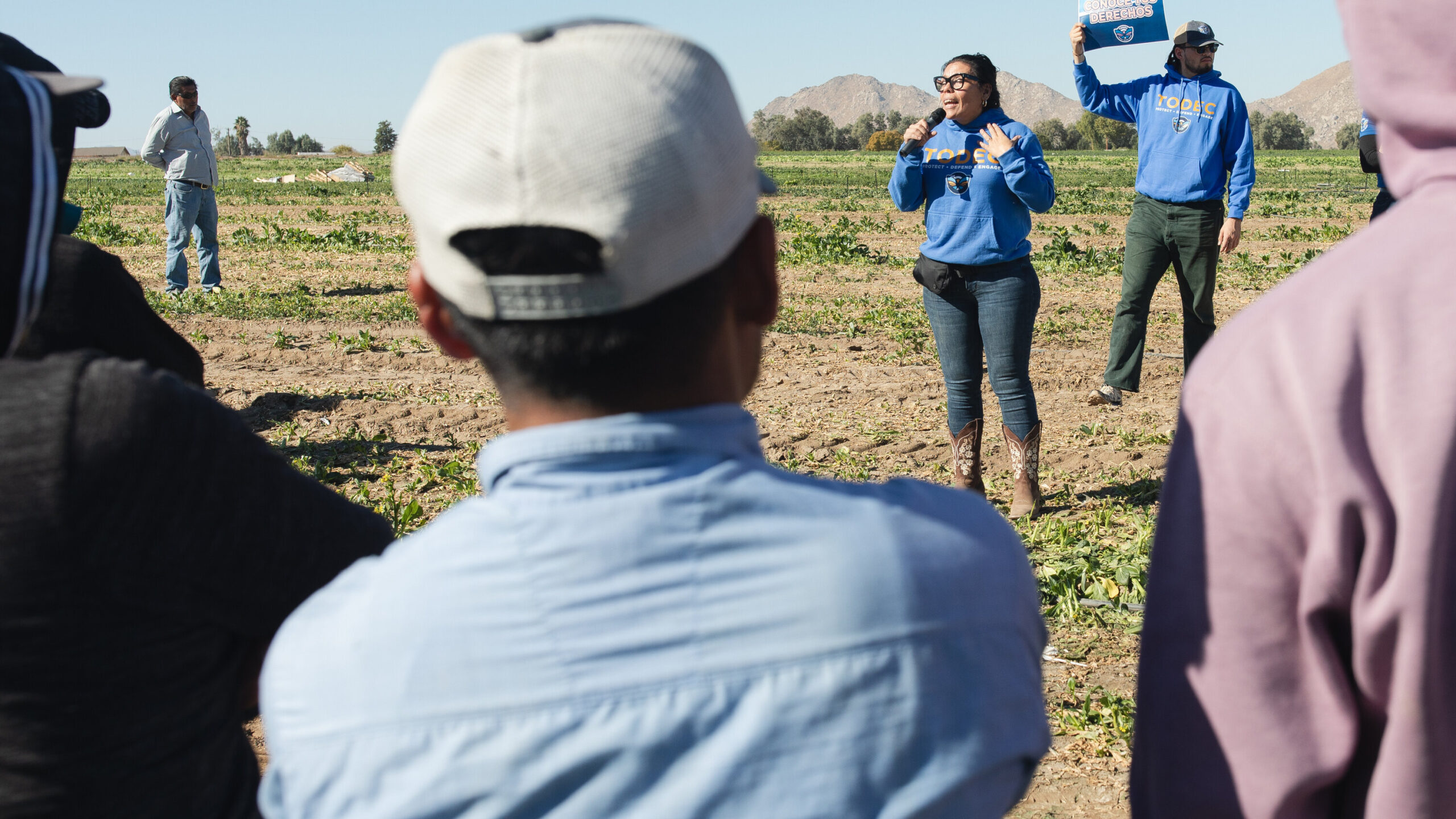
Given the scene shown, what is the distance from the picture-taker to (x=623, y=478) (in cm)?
98

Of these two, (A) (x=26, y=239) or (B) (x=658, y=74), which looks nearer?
(B) (x=658, y=74)

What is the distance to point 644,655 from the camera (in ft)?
3.11

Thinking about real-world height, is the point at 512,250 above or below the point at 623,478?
above

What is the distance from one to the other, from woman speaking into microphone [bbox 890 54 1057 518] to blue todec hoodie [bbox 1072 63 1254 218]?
6.31ft

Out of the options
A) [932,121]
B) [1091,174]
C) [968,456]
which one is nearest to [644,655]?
[968,456]

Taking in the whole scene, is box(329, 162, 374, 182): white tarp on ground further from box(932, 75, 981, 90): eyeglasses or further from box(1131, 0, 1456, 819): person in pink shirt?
box(1131, 0, 1456, 819): person in pink shirt

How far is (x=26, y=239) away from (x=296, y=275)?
12.5 metres

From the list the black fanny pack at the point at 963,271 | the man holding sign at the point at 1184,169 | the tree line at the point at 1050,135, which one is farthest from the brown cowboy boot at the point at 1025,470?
the tree line at the point at 1050,135

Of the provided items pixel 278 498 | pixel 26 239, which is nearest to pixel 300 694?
pixel 278 498

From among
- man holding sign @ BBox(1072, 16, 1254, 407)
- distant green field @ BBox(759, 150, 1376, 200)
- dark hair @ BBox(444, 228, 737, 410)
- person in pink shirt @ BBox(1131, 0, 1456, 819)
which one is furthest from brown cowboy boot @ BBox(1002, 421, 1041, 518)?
distant green field @ BBox(759, 150, 1376, 200)

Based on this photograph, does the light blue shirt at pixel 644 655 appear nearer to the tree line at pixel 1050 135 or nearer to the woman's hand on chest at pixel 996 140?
the woman's hand on chest at pixel 996 140

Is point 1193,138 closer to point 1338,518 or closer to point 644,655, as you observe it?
point 1338,518

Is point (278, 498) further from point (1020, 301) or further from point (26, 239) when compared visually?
point (1020, 301)

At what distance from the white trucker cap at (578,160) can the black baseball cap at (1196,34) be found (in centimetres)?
610
